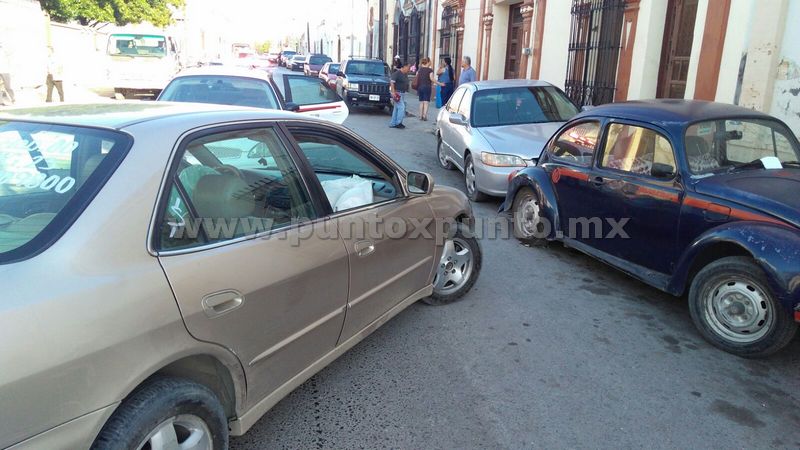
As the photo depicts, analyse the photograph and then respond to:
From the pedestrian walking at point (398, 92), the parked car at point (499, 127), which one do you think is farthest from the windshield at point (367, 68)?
the parked car at point (499, 127)

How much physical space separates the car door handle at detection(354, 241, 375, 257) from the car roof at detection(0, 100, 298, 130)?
30.4 inches

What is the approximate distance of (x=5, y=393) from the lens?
1.62 metres

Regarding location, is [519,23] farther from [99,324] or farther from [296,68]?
[296,68]

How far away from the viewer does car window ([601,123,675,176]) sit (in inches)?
179

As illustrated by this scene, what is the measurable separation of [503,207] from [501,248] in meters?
0.62

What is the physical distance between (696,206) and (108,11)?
31.0 metres

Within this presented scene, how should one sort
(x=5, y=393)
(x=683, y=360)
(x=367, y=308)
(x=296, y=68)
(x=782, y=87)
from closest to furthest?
(x=5, y=393) → (x=367, y=308) → (x=683, y=360) → (x=782, y=87) → (x=296, y=68)

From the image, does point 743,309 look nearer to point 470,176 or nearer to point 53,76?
point 470,176

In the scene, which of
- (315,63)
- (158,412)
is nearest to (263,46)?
(315,63)

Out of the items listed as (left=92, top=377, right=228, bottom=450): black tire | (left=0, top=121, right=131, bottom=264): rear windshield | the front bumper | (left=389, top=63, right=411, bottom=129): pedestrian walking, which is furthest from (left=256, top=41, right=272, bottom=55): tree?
(left=92, top=377, right=228, bottom=450): black tire

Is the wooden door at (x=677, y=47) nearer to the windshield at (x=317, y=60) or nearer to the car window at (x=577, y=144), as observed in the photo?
the car window at (x=577, y=144)

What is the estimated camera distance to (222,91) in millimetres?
7578

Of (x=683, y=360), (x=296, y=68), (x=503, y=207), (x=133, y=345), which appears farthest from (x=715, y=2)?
(x=296, y=68)

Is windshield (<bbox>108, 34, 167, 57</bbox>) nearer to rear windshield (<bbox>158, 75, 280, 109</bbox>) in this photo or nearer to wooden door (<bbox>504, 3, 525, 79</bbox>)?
wooden door (<bbox>504, 3, 525, 79</bbox>)
